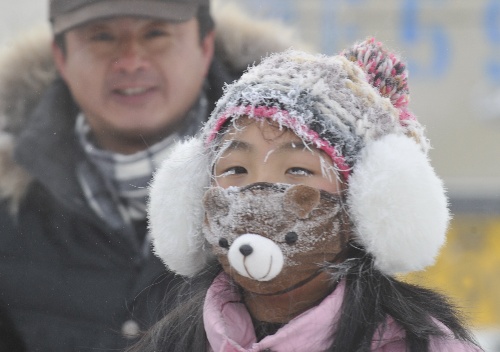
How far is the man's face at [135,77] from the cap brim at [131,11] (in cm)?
2

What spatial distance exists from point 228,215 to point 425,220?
33 cm

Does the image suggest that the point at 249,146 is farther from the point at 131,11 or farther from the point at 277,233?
the point at 131,11

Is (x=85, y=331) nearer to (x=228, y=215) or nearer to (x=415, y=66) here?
(x=228, y=215)

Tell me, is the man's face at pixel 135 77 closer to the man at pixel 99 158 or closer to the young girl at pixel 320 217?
the man at pixel 99 158

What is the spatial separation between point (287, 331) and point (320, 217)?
197 mm

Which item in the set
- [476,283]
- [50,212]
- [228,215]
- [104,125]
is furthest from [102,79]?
[476,283]

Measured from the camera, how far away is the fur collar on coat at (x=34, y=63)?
2.50m

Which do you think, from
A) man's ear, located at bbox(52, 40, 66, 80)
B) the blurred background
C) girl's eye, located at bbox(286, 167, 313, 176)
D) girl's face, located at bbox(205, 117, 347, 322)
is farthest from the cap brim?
the blurred background

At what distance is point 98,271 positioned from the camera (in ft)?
7.84

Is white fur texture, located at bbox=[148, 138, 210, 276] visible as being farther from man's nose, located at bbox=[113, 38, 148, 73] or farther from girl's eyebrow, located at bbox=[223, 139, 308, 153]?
man's nose, located at bbox=[113, 38, 148, 73]

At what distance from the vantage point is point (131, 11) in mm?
2332

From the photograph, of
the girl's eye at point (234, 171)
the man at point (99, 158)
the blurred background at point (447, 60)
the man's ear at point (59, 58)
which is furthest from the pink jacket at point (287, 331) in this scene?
the blurred background at point (447, 60)

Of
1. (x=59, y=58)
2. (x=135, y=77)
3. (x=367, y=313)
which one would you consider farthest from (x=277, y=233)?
(x=59, y=58)

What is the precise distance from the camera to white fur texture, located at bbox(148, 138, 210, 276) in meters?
1.64
